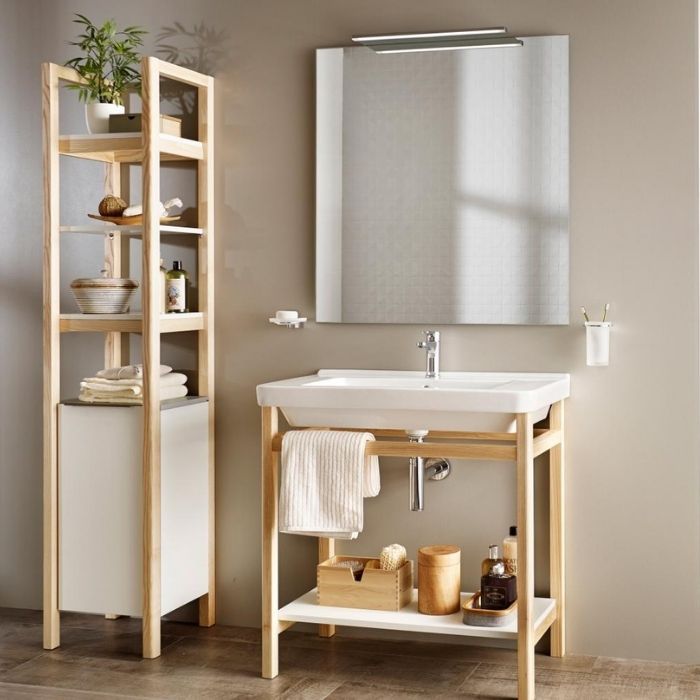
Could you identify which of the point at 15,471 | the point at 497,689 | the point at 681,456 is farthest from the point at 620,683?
the point at 15,471

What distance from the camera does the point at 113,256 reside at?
3.83 metres

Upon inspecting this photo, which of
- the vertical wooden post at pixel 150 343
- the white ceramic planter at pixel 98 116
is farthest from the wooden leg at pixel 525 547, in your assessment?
the white ceramic planter at pixel 98 116

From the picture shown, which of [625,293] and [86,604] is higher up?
[625,293]

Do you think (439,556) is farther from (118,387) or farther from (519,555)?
(118,387)

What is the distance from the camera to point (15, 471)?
4020 mm

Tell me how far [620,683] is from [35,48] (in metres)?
2.88

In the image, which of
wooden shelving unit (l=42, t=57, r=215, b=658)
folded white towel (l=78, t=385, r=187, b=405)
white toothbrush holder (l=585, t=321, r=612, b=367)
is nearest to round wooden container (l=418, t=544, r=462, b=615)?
white toothbrush holder (l=585, t=321, r=612, b=367)

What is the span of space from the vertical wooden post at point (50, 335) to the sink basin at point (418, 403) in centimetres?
76

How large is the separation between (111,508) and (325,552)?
2.32 ft

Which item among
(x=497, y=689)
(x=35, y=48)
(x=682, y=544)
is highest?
(x=35, y=48)

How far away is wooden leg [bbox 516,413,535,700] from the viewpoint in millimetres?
2947

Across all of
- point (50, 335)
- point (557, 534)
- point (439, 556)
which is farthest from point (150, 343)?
point (557, 534)

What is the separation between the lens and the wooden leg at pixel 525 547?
2.95 metres

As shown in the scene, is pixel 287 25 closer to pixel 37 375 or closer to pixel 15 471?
pixel 37 375
